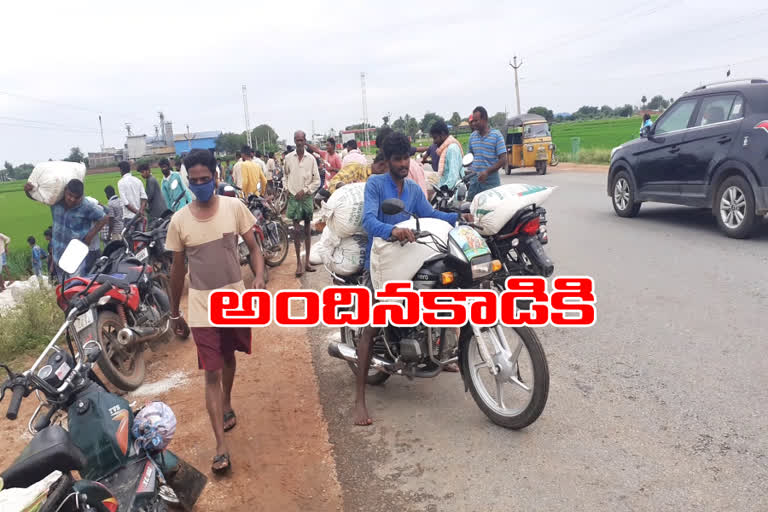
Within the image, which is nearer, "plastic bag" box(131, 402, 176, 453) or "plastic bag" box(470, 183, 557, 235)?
"plastic bag" box(131, 402, 176, 453)

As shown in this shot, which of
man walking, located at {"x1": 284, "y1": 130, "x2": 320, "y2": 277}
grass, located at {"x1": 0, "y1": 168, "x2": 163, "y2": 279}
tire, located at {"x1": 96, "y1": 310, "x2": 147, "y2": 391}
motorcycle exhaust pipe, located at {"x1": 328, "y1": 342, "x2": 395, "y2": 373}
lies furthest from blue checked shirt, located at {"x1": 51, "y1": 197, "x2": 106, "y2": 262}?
grass, located at {"x1": 0, "y1": 168, "x2": 163, "y2": 279}

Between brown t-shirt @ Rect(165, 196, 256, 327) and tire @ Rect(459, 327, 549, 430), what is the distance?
151cm

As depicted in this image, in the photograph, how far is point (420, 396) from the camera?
4.21m

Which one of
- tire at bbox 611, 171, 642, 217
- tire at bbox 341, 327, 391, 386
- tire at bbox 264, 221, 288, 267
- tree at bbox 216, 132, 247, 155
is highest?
tree at bbox 216, 132, 247, 155

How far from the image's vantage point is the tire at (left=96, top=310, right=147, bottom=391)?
465 cm

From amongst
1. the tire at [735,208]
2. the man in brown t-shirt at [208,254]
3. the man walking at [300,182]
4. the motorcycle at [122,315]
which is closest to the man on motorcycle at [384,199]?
the man in brown t-shirt at [208,254]

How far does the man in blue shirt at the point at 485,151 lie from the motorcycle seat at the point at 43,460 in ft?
19.3

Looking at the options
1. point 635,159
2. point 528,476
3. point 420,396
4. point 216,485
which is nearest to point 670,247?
point 635,159

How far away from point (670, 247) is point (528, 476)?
17.7 ft

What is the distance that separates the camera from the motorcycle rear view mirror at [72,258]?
3100mm

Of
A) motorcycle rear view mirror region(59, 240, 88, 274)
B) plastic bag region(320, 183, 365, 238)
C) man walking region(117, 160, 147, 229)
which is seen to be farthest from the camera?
man walking region(117, 160, 147, 229)

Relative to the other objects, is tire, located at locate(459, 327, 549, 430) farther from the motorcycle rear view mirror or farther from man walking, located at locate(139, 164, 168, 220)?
man walking, located at locate(139, 164, 168, 220)

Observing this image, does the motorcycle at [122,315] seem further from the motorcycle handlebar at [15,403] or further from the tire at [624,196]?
the tire at [624,196]

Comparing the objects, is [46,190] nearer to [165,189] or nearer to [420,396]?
[420,396]
